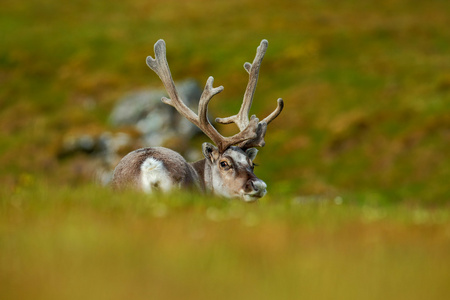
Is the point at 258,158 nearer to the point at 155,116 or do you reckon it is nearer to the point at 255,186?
the point at 155,116

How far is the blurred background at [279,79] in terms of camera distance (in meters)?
34.1

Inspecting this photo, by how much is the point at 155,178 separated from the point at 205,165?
213 centimetres

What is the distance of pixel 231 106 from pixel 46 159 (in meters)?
12.5

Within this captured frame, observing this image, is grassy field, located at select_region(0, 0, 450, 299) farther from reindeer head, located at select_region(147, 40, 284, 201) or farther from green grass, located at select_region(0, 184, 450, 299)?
reindeer head, located at select_region(147, 40, 284, 201)

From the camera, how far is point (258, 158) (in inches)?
1449

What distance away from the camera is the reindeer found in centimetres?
1130

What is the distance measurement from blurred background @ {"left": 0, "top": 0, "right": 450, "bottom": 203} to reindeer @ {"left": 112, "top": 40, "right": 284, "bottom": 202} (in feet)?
29.3

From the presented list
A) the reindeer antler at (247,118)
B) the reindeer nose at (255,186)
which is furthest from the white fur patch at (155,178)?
the reindeer antler at (247,118)

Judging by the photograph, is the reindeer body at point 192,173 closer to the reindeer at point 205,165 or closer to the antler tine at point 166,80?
the reindeer at point 205,165

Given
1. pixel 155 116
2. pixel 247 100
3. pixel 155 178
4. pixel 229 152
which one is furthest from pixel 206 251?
pixel 155 116

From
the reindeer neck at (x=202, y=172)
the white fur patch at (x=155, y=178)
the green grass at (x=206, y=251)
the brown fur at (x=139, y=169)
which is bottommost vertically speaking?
the green grass at (x=206, y=251)

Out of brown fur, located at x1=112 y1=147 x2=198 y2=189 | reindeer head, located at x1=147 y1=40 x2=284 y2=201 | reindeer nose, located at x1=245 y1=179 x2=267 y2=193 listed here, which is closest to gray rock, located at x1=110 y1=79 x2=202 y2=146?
reindeer head, located at x1=147 y1=40 x2=284 y2=201

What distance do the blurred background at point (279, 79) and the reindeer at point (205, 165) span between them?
8923 mm

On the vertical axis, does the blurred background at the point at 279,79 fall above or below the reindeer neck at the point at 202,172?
above
